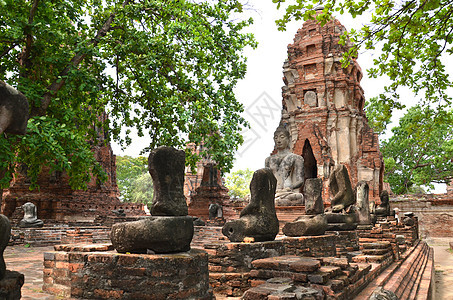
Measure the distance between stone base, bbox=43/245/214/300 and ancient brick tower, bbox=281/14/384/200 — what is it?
15025mm

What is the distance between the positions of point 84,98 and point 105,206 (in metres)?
10.8

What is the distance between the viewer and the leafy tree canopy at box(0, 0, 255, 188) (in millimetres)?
7449

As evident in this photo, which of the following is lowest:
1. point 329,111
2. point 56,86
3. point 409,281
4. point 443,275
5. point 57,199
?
point 443,275

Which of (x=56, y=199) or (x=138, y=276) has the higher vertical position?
(x=56, y=199)

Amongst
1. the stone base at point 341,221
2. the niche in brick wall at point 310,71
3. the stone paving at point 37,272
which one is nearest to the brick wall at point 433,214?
the stone paving at point 37,272

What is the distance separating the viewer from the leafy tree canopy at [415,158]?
943 inches

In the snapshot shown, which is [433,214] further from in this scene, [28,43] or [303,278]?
[28,43]

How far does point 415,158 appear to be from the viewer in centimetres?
2556

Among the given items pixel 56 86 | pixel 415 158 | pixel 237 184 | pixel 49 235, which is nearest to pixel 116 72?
pixel 56 86

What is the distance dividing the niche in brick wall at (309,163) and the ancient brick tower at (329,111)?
0.25 metres

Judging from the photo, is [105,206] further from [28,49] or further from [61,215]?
[28,49]

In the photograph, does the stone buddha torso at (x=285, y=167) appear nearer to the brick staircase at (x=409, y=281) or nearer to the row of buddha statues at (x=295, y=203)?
the row of buddha statues at (x=295, y=203)

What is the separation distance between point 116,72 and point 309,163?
12307mm

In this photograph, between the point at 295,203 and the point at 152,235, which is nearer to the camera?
the point at 152,235
